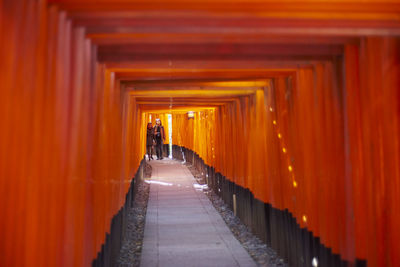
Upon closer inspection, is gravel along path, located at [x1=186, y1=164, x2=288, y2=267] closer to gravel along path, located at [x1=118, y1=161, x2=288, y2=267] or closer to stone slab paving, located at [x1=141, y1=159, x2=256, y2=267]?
gravel along path, located at [x1=118, y1=161, x2=288, y2=267]

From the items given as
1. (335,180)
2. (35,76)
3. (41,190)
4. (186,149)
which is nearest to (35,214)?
(41,190)

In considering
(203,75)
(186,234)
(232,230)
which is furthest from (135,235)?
(203,75)

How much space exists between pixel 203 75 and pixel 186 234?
350cm

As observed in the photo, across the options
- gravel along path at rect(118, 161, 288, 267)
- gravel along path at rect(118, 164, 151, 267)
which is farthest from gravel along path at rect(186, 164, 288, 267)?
gravel along path at rect(118, 164, 151, 267)

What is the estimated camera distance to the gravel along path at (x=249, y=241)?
6.53 m

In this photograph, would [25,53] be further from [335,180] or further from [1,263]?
[335,180]

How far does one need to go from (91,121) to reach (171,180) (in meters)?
12.0

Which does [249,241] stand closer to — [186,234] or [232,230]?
[232,230]

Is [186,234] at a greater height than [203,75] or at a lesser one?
lesser

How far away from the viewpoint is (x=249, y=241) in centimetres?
781

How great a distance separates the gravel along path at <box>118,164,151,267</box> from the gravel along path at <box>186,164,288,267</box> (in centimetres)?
177

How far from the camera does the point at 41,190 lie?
9.28ft

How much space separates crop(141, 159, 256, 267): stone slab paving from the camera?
6.65m

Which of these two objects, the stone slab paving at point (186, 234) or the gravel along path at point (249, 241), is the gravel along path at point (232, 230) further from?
the stone slab paving at point (186, 234)
